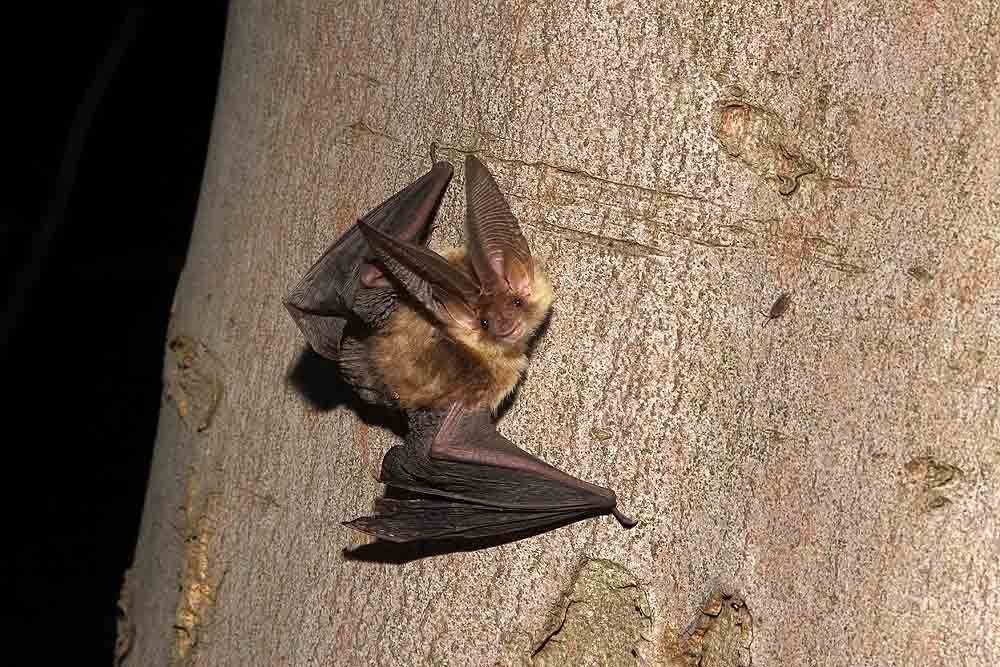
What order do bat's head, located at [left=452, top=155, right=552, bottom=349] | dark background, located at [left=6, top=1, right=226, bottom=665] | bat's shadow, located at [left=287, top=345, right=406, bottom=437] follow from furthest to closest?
1. dark background, located at [left=6, top=1, right=226, bottom=665]
2. bat's shadow, located at [left=287, top=345, right=406, bottom=437]
3. bat's head, located at [left=452, top=155, right=552, bottom=349]

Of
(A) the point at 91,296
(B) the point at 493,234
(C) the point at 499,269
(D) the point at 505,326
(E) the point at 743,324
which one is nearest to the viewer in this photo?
(E) the point at 743,324

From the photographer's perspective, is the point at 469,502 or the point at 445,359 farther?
the point at 445,359

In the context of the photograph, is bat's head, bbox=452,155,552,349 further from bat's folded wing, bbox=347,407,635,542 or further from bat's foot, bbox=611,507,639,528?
bat's foot, bbox=611,507,639,528

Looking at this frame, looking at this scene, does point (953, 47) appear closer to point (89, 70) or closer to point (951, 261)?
point (951, 261)

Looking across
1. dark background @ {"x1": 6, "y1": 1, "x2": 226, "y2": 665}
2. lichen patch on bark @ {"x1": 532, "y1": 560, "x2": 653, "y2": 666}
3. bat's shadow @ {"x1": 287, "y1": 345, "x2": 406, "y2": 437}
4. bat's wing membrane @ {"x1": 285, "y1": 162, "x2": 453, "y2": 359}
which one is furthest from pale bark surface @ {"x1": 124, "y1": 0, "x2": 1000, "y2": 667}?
dark background @ {"x1": 6, "y1": 1, "x2": 226, "y2": 665}

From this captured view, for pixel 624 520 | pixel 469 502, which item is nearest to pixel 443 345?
pixel 469 502

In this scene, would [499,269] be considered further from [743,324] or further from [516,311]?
[743,324]

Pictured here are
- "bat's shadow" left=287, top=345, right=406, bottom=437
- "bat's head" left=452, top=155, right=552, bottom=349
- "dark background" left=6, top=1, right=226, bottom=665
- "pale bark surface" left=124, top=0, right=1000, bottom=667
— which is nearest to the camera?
"pale bark surface" left=124, top=0, right=1000, bottom=667
